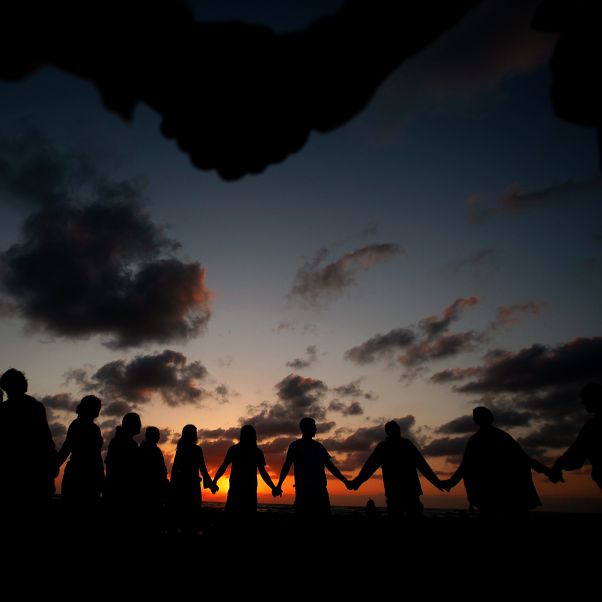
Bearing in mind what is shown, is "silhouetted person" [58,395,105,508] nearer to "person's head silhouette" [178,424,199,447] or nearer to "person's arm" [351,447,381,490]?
"person's head silhouette" [178,424,199,447]

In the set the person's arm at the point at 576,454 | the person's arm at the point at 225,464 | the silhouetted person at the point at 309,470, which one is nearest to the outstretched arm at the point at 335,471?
the silhouetted person at the point at 309,470

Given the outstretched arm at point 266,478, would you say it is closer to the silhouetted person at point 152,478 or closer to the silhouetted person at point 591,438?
the silhouetted person at point 152,478

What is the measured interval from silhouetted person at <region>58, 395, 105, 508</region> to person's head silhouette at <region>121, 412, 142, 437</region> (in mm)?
546

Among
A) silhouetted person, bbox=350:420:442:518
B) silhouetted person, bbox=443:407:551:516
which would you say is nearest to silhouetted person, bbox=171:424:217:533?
silhouetted person, bbox=350:420:442:518

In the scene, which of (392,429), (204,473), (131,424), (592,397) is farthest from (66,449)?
(592,397)

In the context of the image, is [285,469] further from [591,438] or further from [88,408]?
[591,438]

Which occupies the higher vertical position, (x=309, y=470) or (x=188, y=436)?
(x=188, y=436)

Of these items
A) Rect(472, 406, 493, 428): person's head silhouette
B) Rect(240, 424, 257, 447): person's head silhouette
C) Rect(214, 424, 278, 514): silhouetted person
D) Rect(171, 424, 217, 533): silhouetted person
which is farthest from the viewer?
Rect(171, 424, 217, 533): silhouetted person

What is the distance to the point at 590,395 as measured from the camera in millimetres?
6016

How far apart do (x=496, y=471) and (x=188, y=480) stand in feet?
20.2

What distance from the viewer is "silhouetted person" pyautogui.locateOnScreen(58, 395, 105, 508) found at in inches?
247

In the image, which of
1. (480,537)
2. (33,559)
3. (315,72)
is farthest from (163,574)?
(315,72)

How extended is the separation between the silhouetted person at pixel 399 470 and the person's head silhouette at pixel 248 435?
7.73 feet

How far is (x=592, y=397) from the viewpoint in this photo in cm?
600
